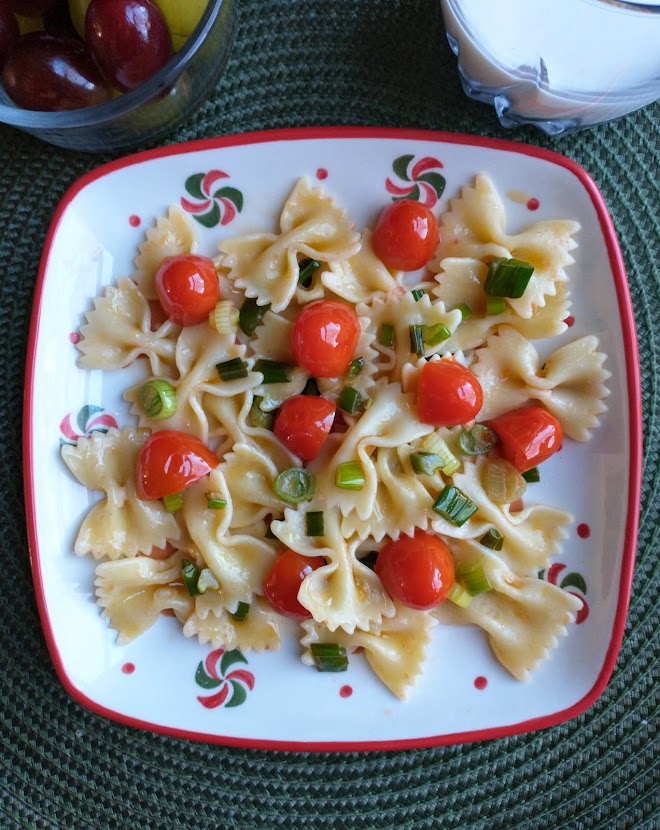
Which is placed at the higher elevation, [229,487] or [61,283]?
[61,283]

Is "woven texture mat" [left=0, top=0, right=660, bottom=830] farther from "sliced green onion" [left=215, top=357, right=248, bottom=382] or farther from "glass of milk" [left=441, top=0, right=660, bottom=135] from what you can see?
"sliced green onion" [left=215, top=357, right=248, bottom=382]

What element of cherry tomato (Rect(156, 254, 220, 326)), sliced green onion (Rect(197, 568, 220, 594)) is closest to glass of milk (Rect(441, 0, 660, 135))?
cherry tomato (Rect(156, 254, 220, 326))

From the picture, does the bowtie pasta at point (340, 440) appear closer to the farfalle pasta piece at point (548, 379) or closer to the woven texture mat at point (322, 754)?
the farfalle pasta piece at point (548, 379)

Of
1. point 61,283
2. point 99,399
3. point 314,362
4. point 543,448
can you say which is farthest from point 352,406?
point 61,283

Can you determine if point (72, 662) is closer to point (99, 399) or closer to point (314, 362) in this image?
point (99, 399)

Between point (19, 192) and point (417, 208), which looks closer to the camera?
point (417, 208)

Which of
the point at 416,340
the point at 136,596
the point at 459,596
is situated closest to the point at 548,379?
the point at 416,340

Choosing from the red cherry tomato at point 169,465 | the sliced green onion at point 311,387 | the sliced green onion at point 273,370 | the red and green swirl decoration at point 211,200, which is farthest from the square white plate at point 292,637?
the sliced green onion at point 311,387
